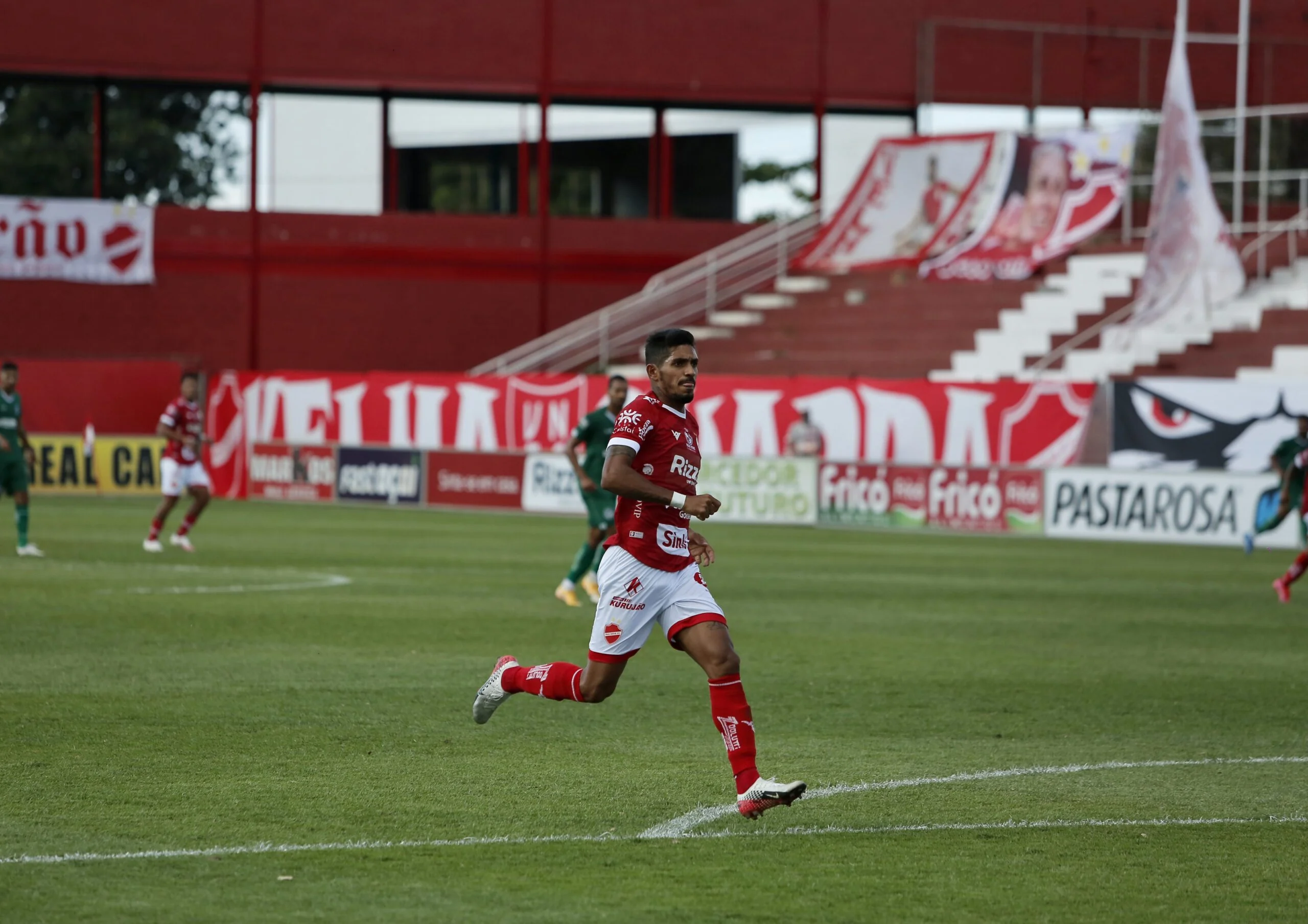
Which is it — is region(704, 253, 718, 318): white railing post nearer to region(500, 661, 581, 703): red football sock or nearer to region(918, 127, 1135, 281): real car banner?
region(918, 127, 1135, 281): real car banner

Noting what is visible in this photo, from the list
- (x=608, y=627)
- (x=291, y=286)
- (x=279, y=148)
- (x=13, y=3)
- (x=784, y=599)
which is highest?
(x=13, y=3)

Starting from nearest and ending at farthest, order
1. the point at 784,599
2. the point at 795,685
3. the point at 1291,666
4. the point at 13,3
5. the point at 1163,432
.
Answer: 1. the point at 795,685
2. the point at 1291,666
3. the point at 784,599
4. the point at 1163,432
5. the point at 13,3

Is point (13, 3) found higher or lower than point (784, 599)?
higher

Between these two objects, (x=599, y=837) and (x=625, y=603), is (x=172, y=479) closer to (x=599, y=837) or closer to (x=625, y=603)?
(x=625, y=603)

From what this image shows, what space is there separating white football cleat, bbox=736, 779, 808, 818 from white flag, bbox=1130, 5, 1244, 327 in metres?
28.0

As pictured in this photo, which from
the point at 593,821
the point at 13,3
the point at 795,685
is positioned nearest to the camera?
the point at 593,821

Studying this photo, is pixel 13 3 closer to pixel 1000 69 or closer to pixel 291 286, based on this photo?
pixel 291 286

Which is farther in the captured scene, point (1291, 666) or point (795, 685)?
point (1291, 666)

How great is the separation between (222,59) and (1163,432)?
73.5 feet

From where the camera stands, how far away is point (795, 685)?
12234mm

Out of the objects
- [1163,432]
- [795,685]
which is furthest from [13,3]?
[795,685]

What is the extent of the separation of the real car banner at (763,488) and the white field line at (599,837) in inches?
862

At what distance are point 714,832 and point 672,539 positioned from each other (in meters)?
1.27

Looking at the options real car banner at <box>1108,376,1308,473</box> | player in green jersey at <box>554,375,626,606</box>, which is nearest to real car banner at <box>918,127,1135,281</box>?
real car banner at <box>1108,376,1308,473</box>
